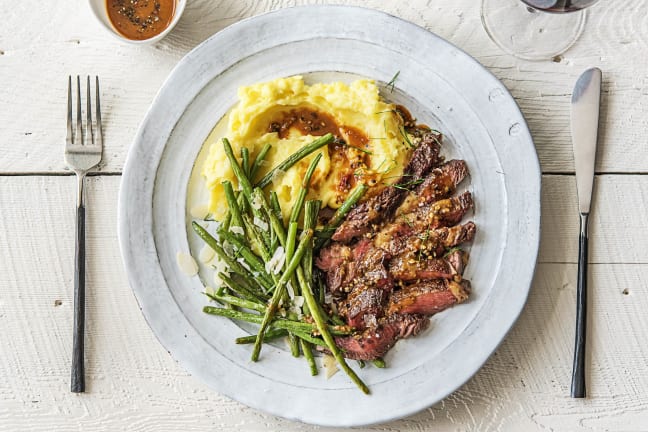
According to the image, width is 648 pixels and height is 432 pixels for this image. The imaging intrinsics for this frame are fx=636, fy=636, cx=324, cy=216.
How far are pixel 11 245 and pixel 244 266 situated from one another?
158cm

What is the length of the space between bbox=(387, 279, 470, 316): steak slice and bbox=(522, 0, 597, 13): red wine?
1571 mm

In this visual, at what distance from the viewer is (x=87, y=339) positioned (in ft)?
13.2

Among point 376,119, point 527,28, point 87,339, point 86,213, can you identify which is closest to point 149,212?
point 86,213

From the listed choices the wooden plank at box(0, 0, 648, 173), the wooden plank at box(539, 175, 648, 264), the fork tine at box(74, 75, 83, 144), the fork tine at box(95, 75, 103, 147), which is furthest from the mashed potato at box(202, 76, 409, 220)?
the wooden plank at box(539, 175, 648, 264)

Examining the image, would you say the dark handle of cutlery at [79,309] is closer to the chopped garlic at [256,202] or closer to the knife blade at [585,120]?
the chopped garlic at [256,202]

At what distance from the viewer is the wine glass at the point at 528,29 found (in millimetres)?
3980

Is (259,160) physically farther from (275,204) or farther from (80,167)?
(80,167)

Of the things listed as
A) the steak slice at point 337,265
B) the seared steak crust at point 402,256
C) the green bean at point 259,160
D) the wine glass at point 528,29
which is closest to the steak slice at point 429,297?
the seared steak crust at point 402,256

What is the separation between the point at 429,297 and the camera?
3646 mm

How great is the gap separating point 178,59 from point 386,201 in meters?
1.62

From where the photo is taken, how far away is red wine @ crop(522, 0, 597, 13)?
3303mm

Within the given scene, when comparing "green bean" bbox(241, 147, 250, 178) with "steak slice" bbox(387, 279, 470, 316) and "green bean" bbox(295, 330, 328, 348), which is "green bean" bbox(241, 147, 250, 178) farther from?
"steak slice" bbox(387, 279, 470, 316)

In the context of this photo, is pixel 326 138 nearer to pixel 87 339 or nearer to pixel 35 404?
pixel 87 339

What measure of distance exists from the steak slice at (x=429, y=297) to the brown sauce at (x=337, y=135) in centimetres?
70
